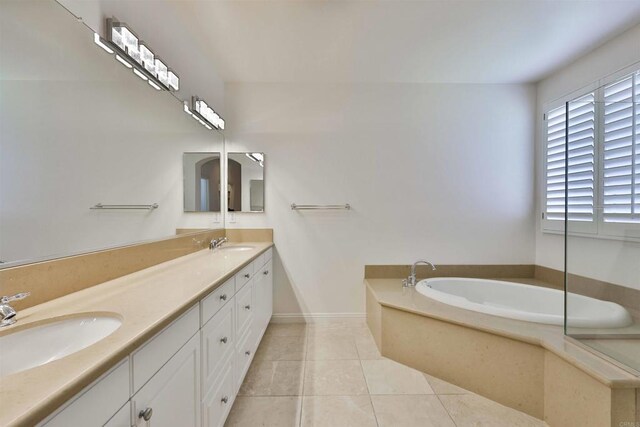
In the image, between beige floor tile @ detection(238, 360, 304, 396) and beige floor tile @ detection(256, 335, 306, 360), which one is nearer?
beige floor tile @ detection(238, 360, 304, 396)

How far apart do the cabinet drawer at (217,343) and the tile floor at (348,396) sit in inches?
18.8

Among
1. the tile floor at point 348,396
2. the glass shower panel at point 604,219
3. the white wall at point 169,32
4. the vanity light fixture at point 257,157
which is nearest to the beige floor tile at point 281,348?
the tile floor at point 348,396

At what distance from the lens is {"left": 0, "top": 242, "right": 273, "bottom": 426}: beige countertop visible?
0.47 metres

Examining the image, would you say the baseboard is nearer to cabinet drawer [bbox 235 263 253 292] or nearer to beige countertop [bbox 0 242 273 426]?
cabinet drawer [bbox 235 263 253 292]

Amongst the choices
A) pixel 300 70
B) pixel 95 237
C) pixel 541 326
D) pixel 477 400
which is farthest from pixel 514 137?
pixel 95 237

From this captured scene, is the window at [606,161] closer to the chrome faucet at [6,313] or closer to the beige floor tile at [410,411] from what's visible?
the beige floor tile at [410,411]

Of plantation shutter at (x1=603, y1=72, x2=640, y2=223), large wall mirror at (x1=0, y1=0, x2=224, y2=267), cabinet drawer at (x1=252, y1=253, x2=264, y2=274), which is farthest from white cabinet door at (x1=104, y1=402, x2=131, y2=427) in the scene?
plantation shutter at (x1=603, y1=72, x2=640, y2=223)

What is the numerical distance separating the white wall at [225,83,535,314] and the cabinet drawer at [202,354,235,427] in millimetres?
1410

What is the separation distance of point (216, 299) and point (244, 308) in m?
0.51

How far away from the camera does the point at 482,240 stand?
9.25 ft

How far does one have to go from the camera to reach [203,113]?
Result: 2.25m

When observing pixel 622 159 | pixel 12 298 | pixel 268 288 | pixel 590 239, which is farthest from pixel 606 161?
pixel 12 298

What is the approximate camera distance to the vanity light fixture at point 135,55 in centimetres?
130

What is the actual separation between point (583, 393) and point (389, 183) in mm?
2030
